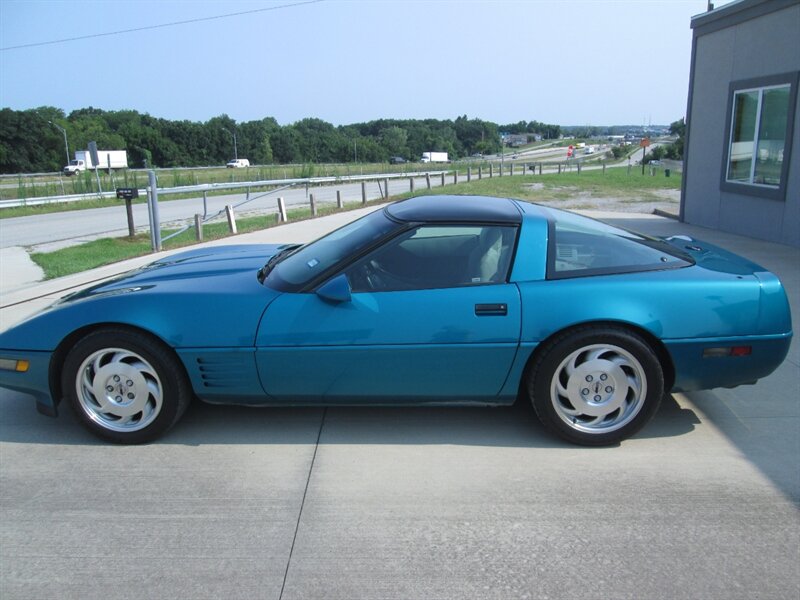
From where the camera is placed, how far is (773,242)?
34.5ft

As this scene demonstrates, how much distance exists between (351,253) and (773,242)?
29.6 feet

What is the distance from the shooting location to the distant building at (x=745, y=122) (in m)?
10.2

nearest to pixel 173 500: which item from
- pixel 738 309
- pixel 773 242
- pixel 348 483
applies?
pixel 348 483

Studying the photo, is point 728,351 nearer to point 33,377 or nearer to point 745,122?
point 33,377

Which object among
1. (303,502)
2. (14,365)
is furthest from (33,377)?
(303,502)

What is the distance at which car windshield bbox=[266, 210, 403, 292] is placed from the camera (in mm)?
3793

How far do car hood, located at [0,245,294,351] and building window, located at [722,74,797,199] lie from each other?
9413mm

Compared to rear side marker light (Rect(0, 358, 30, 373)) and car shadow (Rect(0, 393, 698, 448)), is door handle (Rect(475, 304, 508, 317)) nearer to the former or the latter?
car shadow (Rect(0, 393, 698, 448))

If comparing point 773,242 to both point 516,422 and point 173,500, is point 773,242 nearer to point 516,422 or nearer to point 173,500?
point 516,422

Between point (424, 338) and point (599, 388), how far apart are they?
97cm

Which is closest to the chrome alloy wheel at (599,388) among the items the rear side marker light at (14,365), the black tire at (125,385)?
the black tire at (125,385)

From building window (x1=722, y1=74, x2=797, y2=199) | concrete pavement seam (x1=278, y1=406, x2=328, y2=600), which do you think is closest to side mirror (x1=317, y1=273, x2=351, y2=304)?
concrete pavement seam (x1=278, y1=406, x2=328, y2=600)

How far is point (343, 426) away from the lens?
404 cm

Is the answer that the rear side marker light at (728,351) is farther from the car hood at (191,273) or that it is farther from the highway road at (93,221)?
the highway road at (93,221)
